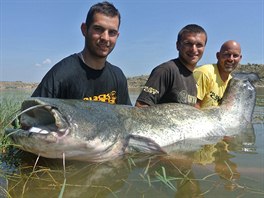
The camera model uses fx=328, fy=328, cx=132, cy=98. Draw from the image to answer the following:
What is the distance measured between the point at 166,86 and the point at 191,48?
77 centimetres

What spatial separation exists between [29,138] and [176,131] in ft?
6.72

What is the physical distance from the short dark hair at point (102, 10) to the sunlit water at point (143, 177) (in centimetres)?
179

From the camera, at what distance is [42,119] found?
10.2 feet

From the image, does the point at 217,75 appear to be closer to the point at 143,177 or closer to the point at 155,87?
the point at 155,87

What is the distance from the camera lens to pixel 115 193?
2332mm

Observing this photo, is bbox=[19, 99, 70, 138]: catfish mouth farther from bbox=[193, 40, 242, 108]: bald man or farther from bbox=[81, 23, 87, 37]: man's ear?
bbox=[193, 40, 242, 108]: bald man

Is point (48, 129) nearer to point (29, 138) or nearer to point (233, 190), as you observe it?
point (29, 138)

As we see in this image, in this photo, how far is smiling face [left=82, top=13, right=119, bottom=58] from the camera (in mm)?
3994

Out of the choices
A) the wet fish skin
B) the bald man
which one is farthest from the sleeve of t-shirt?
the bald man

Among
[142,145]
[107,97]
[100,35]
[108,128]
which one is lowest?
[142,145]

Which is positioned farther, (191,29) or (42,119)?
(191,29)

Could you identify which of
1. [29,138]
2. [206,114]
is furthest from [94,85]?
[206,114]

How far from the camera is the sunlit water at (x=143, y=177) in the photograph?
7.66ft

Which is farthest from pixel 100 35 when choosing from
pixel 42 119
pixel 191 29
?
pixel 191 29
